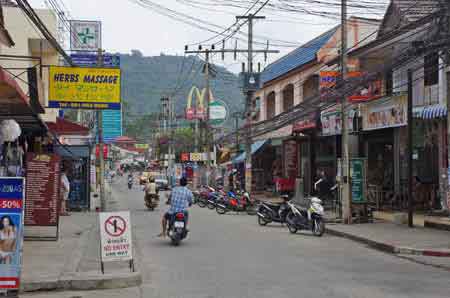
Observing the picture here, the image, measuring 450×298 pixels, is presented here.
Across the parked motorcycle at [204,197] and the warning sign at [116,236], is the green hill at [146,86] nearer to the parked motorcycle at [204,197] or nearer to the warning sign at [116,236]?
the parked motorcycle at [204,197]

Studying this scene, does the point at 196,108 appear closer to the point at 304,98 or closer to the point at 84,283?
the point at 304,98

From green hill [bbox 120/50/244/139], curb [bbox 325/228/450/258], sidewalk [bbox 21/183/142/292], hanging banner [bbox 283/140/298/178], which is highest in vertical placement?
green hill [bbox 120/50/244/139]

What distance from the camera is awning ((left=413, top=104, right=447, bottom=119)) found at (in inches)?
792

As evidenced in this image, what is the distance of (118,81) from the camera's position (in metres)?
20.0

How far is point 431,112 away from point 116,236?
1312 cm

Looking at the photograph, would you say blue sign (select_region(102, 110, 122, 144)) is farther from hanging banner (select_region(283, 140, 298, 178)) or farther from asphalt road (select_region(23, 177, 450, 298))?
asphalt road (select_region(23, 177, 450, 298))

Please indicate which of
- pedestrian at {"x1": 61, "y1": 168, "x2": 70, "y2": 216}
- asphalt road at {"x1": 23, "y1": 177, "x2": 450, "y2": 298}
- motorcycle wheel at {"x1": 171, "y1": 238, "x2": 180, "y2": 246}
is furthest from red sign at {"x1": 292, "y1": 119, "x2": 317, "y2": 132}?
motorcycle wheel at {"x1": 171, "y1": 238, "x2": 180, "y2": 246}

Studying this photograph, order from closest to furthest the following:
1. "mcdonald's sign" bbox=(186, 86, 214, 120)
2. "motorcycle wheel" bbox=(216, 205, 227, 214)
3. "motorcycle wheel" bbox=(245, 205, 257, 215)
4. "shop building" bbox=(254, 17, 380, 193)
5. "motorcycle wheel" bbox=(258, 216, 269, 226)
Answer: "motorcycle wheel" bbox=(258, 216, 269, 226)
"motorcycle wheel" bbox=(216, 205, 227, 214)
"motorcycle wheel" bbox=(245, 205, 257, 215)
"shop building" bbox=(254, 17, 380, 193)
"mcdonald's sign" bbox=(186, 86, 214, 120)

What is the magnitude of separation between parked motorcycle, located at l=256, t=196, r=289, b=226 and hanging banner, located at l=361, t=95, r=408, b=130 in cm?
510

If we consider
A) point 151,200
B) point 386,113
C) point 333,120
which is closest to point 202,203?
point 151,200

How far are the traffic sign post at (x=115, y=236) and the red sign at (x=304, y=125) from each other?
19945mm

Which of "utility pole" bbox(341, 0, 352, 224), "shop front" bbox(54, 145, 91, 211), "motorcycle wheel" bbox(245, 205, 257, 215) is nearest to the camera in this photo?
"utility pole" bbox(341, 0, 352, 224)

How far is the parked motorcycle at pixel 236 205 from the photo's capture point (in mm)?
29453

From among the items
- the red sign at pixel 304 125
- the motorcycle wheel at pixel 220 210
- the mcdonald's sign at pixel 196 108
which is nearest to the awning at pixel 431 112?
the red sign at pixel 304 125
